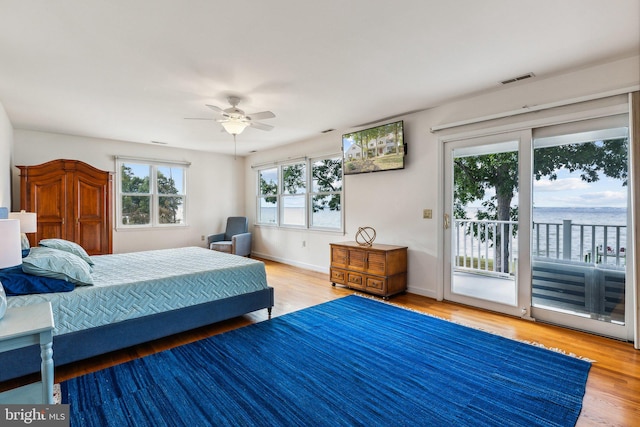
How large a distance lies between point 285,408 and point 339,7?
99.9 inches

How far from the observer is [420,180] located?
419 cm

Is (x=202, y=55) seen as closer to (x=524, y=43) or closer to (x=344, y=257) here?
(x=524, y=43)

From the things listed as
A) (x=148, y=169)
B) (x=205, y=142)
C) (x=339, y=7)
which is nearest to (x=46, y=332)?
(x=339, y=7)

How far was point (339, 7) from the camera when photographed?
2018mm

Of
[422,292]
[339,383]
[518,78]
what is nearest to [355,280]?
[422,292]

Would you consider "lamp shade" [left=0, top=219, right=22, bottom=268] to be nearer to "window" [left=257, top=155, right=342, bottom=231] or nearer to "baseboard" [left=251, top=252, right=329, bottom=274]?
"window" [left=257, top=155, right=342, bottom=231]

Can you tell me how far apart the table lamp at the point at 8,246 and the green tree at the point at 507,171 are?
13.5 ft

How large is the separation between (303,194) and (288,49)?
12.1ft

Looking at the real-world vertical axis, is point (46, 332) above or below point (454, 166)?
below

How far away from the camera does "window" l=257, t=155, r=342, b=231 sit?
5.54 m

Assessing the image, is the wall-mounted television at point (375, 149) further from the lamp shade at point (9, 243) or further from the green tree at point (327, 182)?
the lamp shade at point (9, 243)

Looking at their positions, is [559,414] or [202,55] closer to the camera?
[559,414]

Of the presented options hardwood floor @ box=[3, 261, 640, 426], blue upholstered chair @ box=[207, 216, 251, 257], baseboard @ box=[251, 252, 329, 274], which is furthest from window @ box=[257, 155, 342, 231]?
hardwood floor @ box=[3, 261, 640, 426]

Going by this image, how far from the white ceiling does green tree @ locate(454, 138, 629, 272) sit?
0.78 meters
